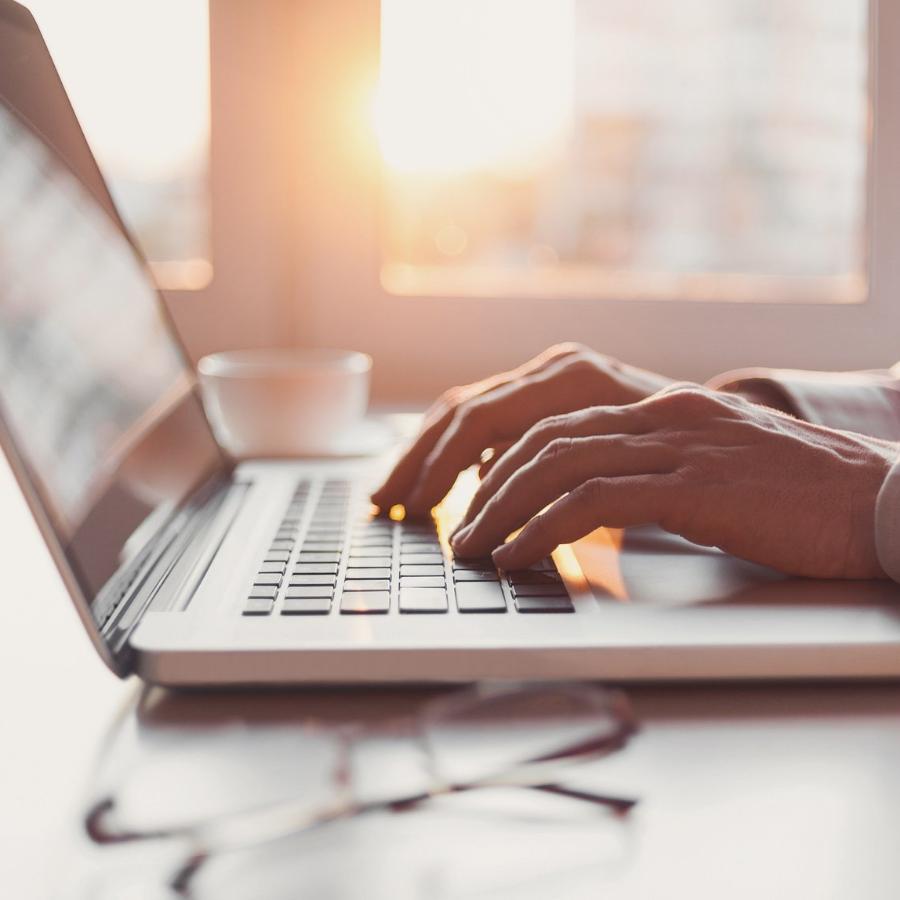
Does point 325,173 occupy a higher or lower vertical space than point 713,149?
higher

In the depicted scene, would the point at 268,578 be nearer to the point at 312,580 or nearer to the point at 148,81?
the point at 312,580

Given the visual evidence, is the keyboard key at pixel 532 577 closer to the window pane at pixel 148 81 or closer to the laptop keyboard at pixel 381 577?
the laptop keyboard at pixel 381 577

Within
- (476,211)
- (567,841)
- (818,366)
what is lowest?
(476,211)

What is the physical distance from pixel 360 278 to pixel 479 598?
83 centimetres

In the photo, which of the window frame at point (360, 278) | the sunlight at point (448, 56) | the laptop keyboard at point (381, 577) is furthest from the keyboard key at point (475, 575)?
the sunlight at point (448, 56)

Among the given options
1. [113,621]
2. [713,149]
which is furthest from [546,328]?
[713,149]

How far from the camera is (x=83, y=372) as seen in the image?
0.50m

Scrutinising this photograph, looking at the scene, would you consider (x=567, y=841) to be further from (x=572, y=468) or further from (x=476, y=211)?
(x=476, y=211)

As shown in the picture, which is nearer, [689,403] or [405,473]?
[689,403]

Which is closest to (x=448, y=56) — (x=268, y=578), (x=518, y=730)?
(x=268, y=578)

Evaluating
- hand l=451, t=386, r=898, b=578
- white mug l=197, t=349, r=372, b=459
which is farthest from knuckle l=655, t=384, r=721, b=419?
white mug l=197, t=349, r=372, b=459

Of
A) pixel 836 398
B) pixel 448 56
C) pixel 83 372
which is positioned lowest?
pixel 836 398

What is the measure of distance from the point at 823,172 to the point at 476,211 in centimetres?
769

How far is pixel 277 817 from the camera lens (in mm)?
272
